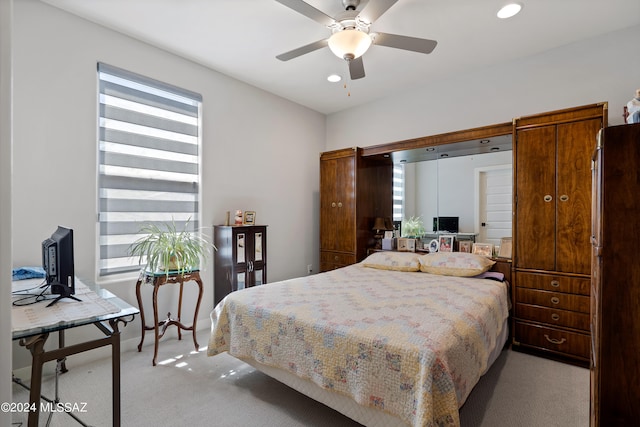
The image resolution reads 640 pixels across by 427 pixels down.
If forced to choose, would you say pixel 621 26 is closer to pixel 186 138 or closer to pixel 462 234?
pixel 462 234

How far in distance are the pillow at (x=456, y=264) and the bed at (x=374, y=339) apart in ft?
0.65

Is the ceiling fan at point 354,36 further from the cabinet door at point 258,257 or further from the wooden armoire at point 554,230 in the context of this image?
the cabinet door at point 258,257

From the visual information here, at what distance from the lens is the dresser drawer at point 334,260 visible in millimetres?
4180

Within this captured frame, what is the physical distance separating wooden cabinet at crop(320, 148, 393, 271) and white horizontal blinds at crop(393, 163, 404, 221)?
0.06 metres

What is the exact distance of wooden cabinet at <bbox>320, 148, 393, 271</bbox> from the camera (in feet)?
13.6

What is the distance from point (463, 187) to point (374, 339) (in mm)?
2731

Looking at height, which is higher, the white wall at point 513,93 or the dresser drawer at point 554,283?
the white wall at point 513,93

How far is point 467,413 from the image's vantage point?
198 cm

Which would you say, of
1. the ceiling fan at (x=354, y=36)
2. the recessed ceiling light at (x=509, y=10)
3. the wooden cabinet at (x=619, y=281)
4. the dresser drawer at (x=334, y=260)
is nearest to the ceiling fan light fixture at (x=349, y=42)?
the ceiling fan at (x=354, y=36)

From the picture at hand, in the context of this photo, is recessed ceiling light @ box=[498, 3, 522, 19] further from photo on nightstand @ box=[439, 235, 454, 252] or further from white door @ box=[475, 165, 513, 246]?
photo on nightstand @ box=[439, 235, 454, 252]

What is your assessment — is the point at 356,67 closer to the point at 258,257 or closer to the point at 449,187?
the point at 449,187

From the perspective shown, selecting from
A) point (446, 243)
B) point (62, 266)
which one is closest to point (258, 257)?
point (62, 266)

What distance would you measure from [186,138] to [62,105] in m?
1.07

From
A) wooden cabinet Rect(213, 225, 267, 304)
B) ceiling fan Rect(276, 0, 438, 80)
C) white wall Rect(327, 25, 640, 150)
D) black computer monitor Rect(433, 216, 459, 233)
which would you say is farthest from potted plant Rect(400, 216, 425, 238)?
ceiling fan Rect(276, 0, 438, 80)
